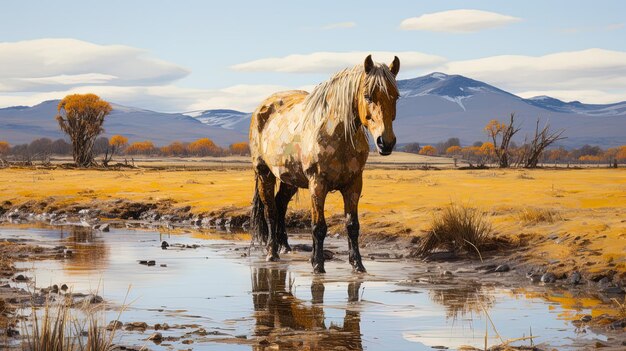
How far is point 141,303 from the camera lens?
10648 millimetres

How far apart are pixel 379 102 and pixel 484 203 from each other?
11190 mm

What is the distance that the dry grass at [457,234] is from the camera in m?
15.5

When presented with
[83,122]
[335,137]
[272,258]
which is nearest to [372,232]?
[272,258]

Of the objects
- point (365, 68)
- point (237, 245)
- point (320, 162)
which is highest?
point (365, 68)

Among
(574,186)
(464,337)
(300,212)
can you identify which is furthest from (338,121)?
(574,186)

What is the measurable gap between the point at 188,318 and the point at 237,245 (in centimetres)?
882

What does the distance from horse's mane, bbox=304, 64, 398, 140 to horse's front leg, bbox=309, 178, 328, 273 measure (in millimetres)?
850

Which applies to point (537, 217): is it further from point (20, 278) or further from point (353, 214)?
point (20, 278)

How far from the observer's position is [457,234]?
15648 mm

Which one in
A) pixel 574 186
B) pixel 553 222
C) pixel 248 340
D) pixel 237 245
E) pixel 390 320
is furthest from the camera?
pixel 574 186

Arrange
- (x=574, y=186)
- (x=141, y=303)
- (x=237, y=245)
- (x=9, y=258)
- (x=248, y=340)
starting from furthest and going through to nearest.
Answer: (x=574, y=186)
(x=237, y=245)
(x=9, y=258)
(x=141, y=303)
(x=248, y=340)

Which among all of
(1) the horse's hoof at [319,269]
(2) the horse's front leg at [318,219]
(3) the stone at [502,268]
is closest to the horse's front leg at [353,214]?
(2) the horse's front leg at [318,219]

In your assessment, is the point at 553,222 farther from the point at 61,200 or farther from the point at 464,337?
the point at 61,200

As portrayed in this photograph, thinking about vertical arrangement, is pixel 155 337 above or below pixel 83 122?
below
